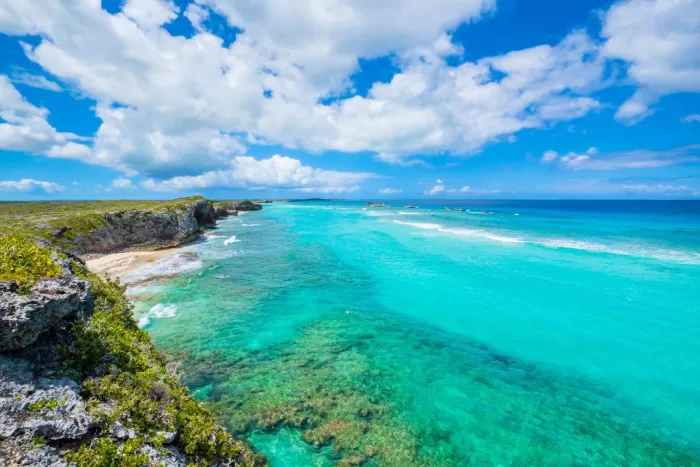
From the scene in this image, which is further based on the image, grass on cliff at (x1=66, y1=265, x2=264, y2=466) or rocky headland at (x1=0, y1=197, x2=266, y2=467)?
grass on cliff at (x1=66, y1=265, x2=264, y2=466)

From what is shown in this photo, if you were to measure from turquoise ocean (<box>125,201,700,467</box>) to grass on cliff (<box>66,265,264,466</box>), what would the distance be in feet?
11.7

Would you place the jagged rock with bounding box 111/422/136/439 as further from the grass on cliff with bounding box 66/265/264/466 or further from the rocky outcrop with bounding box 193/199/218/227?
the rocky outcrop with bounding box 193/199/218/227

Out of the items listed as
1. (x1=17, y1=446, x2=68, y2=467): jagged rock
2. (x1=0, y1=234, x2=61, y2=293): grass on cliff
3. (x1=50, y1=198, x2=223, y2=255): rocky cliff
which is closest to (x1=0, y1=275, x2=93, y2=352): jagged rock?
(x1=0, y1=234, x2=61, y2=293): grass on cliff

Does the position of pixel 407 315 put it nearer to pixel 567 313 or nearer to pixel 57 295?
pixel 567 313

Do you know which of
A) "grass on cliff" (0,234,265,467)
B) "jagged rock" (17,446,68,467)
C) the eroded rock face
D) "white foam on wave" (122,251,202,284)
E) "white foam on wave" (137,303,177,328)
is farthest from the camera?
the eroded rock face

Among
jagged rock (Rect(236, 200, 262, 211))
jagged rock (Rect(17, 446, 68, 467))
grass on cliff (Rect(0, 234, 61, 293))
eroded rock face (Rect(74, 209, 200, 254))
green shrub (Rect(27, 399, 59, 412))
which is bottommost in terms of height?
jagged rock (Rect(236, 200, 262, 211))

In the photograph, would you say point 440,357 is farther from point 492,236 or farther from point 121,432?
point 492,236

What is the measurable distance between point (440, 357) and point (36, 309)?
1681 centimetres

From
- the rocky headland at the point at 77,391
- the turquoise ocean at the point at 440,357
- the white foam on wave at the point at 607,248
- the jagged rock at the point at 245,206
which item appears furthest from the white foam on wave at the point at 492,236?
the jagged rock at the point at 245,206

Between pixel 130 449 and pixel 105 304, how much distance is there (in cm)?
786

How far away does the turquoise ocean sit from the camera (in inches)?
457

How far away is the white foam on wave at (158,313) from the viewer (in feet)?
66.9

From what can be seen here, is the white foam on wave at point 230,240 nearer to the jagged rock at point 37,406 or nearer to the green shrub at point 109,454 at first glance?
the jagged rock at point 37,406

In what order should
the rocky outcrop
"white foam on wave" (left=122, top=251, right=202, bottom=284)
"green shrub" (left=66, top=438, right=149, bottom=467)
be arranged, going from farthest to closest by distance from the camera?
the rocky outcrop, "white foam on wave" (left=122, top=251, right=202, bottom=284), "green shrub" (left=66, top=438, right=149, bottom=467)
